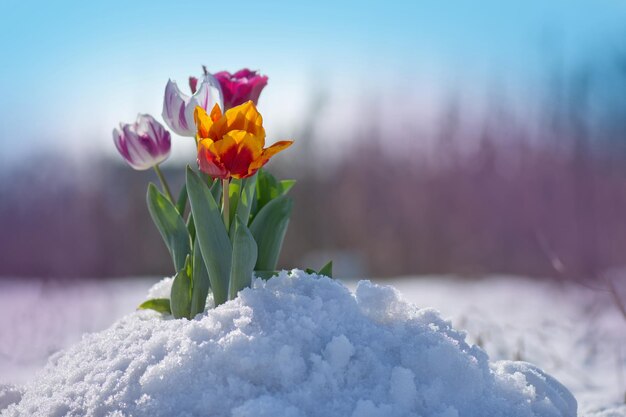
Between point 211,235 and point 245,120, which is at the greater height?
point 245,120

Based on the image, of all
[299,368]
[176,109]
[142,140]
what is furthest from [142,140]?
[299,368]

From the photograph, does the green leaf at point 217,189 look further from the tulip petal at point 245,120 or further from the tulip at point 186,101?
the tulip petal at point 245,120

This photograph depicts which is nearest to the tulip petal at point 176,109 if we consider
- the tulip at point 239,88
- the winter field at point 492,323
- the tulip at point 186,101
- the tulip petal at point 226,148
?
the tulip at point 186,101

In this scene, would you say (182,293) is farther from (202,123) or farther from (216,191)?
(202,123)

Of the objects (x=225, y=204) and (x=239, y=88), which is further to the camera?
(x=239, y=88)

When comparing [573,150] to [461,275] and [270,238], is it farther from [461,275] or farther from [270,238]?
[270,238]

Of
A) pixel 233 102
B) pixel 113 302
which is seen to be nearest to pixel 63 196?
pixel 113 302

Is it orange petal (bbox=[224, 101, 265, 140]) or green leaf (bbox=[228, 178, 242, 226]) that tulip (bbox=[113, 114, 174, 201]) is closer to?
green leaf (bbox=[228, 178, 242, 226])
